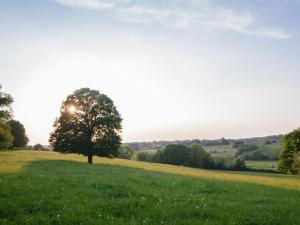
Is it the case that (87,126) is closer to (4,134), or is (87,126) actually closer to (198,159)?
(4,134)

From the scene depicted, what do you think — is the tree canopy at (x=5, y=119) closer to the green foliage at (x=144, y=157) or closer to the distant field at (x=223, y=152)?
the green foliage at (x=144, y=157)

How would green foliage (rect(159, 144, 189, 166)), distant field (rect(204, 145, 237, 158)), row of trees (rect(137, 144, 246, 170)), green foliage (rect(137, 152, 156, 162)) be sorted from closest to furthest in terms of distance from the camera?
row of trees (rect(137, 144, 246, 170)), green foliage (rect(159, 144, 189, 166)), green foliage (rect(137, 152, 156, 162)), distant field (rect(204, 145, 237, 158))

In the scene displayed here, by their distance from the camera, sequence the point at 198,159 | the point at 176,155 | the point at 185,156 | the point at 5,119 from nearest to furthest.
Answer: the point at 5,119 → the point at 198,159 → the point at 185,156 → the point at 176,155

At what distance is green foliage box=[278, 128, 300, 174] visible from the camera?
8206 centimetres

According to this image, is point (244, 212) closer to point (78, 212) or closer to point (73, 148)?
point (78, 212)

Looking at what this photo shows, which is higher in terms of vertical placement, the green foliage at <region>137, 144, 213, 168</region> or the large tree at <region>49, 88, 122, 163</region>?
the large tree at <region>49, 88, 122, 163</region>

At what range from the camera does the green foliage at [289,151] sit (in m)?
82.1

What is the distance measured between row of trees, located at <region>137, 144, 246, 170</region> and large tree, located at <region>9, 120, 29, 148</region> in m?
40.9

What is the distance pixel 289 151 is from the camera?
8381 centimetres

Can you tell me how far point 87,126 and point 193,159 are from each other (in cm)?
5678

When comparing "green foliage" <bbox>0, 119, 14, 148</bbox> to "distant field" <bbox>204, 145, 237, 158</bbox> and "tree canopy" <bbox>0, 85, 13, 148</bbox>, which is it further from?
"distant field" <bbox>204, 145, 237, 158</bbox>

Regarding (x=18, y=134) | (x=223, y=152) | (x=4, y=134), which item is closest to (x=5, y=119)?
(x=4, y=134)

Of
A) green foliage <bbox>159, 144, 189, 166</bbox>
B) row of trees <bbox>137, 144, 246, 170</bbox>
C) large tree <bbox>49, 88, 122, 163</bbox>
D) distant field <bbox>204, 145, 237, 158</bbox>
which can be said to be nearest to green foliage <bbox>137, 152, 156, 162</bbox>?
row of trees <bbox>137, 144, 246, 170</bbox>

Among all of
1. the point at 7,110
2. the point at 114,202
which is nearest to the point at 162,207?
the point at 114,202
